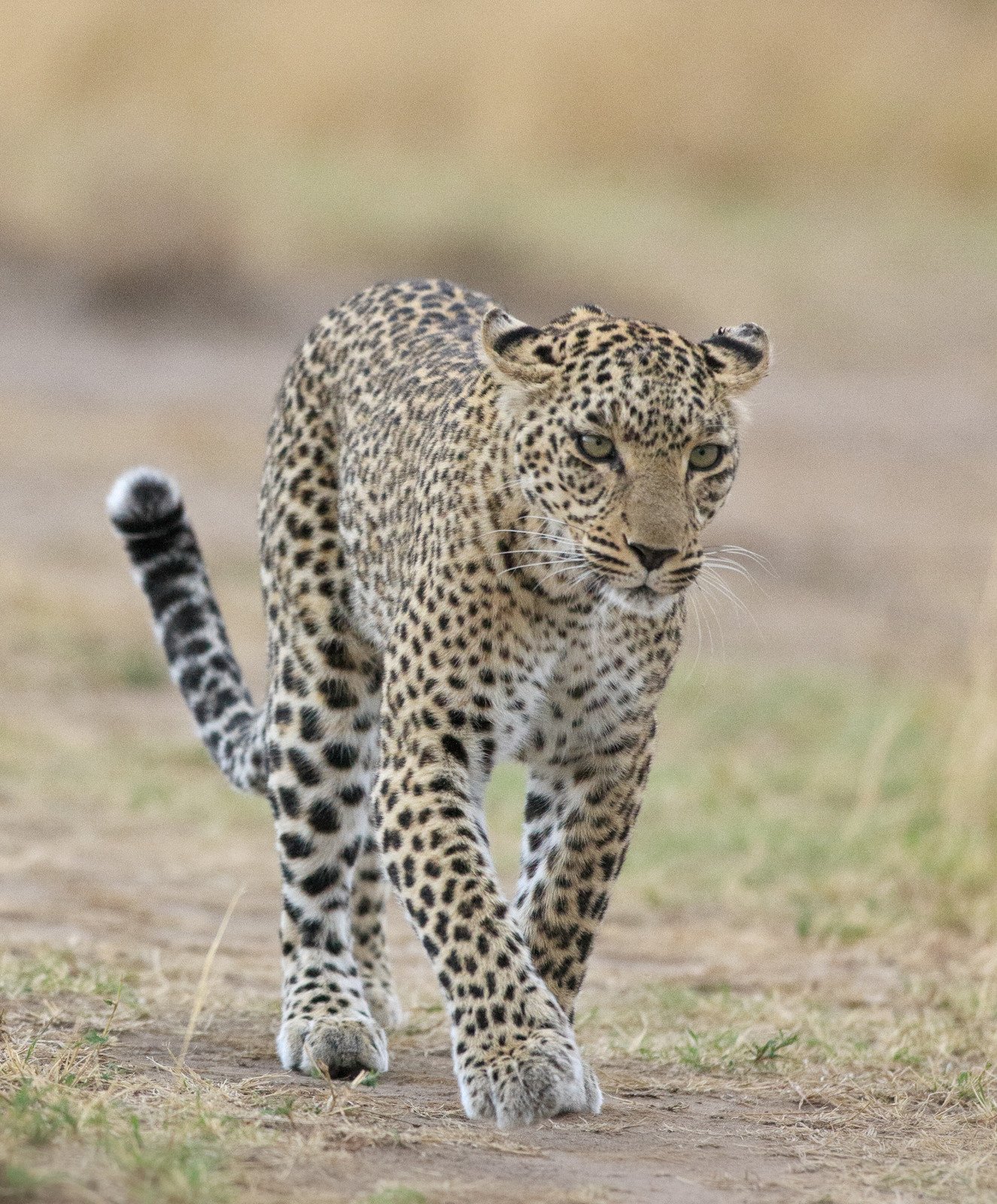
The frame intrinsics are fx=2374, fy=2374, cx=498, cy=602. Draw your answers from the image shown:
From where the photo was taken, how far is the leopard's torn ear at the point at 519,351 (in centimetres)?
533

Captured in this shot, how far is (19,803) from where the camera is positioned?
9141 mm

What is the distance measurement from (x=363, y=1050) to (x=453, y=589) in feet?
3.86

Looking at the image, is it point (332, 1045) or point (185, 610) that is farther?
point (185, 610)

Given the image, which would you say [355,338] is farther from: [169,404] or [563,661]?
[169,404]

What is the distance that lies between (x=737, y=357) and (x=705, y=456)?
34 cm

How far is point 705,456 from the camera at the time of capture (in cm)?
522

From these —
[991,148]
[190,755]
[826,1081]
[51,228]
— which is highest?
[991,148]

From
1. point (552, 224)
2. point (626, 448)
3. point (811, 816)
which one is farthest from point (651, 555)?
point (552, 224)

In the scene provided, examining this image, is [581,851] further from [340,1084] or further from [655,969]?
[655,969]

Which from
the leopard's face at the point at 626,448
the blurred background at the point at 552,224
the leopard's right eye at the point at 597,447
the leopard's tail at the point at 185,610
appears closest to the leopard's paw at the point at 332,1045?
the leopard's tail at the point at 185,610

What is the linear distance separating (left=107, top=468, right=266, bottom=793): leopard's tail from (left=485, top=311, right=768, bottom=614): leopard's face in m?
1.62

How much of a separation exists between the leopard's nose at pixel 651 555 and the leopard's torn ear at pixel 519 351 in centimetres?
53

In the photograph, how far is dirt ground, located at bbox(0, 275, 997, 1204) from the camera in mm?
4668

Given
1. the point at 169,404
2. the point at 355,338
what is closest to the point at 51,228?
the point at 169,404
